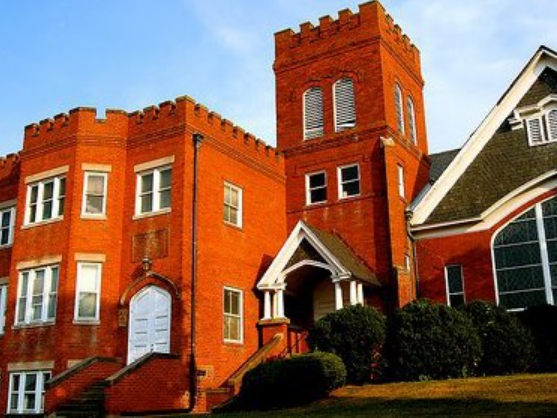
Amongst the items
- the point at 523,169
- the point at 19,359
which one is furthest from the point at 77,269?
the point at 523,169

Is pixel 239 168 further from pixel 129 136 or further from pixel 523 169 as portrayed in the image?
pixel 523 169

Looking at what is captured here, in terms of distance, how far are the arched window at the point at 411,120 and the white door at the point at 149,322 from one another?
44.0 feet

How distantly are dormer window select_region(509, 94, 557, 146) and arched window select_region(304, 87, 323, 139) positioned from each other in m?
7.43

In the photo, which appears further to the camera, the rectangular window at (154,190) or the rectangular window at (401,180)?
the rectangular window at (401,180)

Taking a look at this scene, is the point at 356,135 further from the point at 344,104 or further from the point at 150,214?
the point at 150,214

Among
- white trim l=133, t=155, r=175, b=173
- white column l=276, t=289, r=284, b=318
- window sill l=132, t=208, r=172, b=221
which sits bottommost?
white column l=276, t=289, r=284, b=318

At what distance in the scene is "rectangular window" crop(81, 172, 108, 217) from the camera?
23641mm

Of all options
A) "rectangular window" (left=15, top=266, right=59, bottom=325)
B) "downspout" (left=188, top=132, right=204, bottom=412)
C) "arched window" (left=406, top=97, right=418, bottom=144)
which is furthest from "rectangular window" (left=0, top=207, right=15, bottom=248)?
"arched window" (left=406, top=97, right=418, bottom=144)

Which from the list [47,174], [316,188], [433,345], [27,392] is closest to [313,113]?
[316,188]

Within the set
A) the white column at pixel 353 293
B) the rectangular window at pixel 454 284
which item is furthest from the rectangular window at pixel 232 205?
the rectangular window at pixel 454 284

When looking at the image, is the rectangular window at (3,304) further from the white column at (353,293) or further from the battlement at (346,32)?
the battlement at (346,32)

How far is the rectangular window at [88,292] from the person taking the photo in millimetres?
22594

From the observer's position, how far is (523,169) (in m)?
25.2

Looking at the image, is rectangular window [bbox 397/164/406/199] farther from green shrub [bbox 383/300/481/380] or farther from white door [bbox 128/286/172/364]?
white door [bbox 128/286/172/364]
